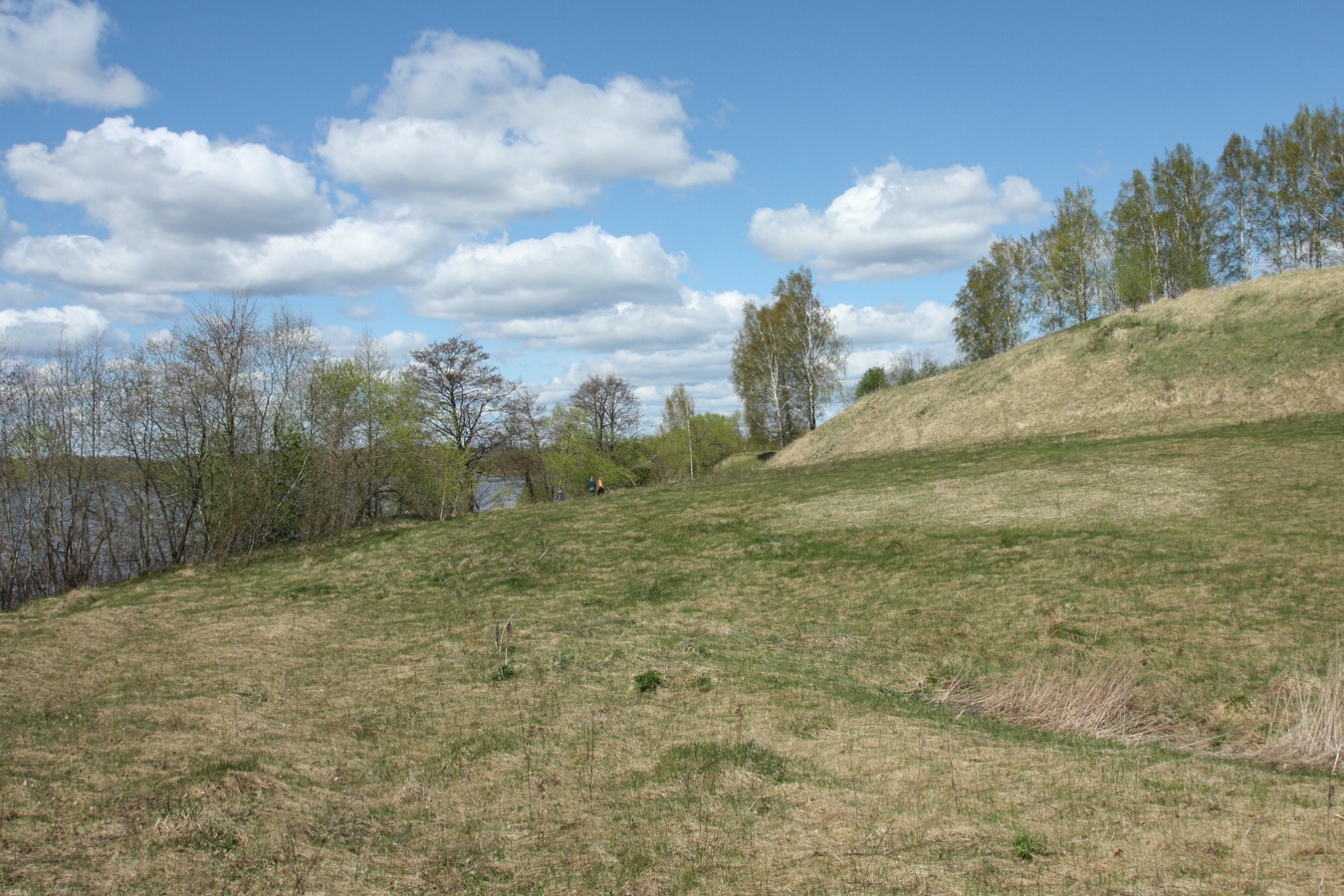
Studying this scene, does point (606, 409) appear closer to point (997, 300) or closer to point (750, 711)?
point (997, 300)

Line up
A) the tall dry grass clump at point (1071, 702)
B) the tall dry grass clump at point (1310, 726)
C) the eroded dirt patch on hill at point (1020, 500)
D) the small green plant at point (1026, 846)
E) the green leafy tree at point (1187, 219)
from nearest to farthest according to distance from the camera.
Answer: the small green plant at point (1026, 846)
the tall dry grass clump at point (1310, 726)
the tall dry grass clump at point (1071, 702)
the eroded dirt patch on hill at point (1020, 500)
the green leafy tree at point (1187, 219)

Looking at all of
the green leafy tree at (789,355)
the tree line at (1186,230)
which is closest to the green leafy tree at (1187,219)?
the tree line at (1186,230)

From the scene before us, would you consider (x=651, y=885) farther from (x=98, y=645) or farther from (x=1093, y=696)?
(x=98, y=645)

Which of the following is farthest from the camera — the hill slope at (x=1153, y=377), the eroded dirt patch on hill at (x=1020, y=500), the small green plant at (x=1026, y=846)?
the hill slope at (x=1153, y=377)

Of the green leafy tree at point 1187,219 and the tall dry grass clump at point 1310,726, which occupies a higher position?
the green leafy tree at point 1187,219

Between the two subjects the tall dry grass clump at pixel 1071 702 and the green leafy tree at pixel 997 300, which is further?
the green leafy tree at pixel 997 300

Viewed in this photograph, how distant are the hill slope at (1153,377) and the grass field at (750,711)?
770cm

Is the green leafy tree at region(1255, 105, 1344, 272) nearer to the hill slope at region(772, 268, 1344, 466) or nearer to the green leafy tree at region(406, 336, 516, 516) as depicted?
the hill slope at region(772, 268, 1344, 466)

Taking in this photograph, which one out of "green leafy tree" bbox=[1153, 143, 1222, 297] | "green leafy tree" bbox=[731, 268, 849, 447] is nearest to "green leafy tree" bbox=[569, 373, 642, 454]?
"green leafy tree" bbox=[731, 268, 849, 447]

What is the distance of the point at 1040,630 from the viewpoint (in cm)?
1176

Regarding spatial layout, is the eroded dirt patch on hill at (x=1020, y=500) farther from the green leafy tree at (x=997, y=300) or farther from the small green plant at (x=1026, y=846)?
the green leafy tree at (x=997, y=300)

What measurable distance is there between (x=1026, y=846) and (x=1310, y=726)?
4.11 metres

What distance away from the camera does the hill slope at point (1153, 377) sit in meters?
25.9

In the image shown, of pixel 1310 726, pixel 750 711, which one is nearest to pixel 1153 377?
pixel 1310 726
